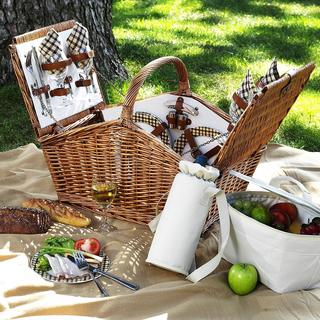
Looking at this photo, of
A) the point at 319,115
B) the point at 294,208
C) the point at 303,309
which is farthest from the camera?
the point at 319,115

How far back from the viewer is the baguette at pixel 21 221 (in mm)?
2451

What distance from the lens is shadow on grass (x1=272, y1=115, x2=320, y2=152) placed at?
3691 millimetres

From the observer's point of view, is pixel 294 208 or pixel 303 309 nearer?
pixel 303 309

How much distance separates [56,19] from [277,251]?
7.92 feet

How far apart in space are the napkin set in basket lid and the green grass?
1543 millimetres

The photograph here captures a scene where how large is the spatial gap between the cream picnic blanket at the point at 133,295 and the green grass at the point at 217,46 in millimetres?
1340

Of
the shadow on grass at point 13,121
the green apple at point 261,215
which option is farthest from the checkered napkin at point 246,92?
the shadow on grass at point 13,121

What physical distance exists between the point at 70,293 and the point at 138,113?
951mm

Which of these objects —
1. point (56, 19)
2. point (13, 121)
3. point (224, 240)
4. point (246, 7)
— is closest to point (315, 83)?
point (56, 19)

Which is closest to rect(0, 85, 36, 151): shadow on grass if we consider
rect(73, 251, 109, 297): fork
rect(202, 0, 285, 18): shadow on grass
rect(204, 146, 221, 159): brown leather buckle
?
rect(204, 146, 221, 159): brown leather buckle

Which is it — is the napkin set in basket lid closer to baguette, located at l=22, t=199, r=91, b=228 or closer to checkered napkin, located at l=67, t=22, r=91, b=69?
baguette, located at l=22, t=199, r=91, b=228

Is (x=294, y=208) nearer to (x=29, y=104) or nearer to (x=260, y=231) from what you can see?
(x=260, y=231)

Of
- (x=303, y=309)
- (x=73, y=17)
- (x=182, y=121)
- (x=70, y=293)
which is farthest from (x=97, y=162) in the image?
(x=73, y=17)

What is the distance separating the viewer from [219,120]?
278 cm
